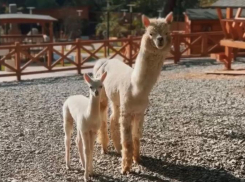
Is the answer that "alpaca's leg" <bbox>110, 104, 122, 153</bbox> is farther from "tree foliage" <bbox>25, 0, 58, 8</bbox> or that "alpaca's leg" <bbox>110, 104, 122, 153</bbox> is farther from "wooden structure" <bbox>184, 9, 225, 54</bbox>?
"tree foliage" <bbox>25, 0, 58, 8</bbox>

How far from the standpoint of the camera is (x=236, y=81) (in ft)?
46.9

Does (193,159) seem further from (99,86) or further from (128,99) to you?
(99,86)

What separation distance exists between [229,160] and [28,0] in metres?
37.0

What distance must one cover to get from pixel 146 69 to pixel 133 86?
0.33 m

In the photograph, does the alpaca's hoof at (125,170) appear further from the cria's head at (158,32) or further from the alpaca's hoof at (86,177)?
the cria's head at (158,32)


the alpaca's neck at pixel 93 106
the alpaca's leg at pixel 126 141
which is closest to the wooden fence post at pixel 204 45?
the alpaca's leg at pixel 126 141

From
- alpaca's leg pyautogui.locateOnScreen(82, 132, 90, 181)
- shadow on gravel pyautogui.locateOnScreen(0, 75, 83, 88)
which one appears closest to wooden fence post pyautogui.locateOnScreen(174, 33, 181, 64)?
shadow on gravel pyautogui.locateOnScreen(0, 75, 83, 88)

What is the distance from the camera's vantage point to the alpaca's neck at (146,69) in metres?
6.09

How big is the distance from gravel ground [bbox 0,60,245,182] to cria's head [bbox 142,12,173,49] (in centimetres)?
187

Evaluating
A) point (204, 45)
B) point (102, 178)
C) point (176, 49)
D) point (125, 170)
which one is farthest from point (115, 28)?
point (102, 178)

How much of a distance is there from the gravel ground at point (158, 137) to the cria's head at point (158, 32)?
1.87m

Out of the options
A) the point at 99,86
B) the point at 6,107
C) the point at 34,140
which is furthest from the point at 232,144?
the point at 6,107

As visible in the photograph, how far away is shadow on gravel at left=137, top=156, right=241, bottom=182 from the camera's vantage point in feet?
20.3

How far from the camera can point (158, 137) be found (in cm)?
813
